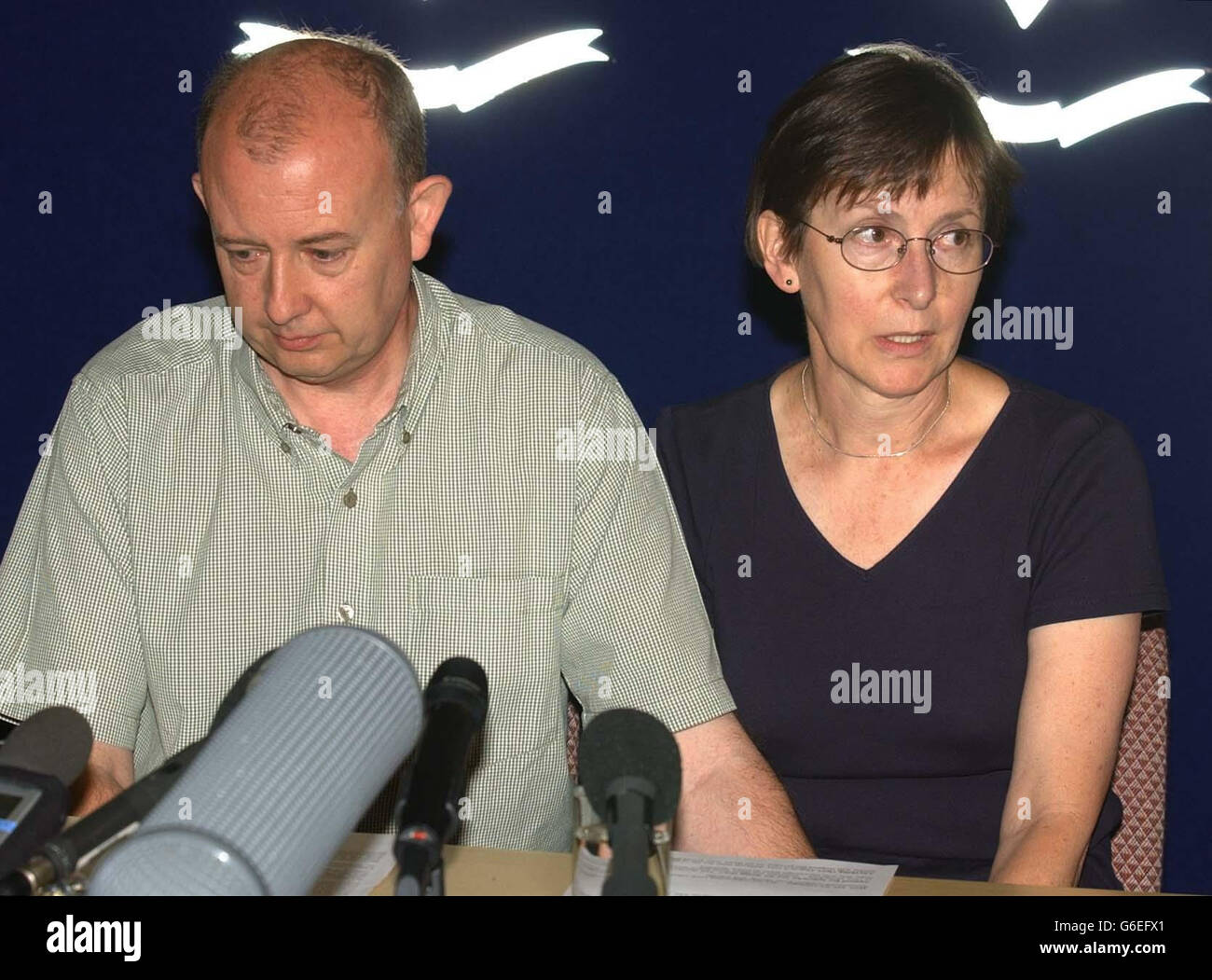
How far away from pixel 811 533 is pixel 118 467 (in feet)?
3.12

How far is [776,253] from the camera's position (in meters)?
2.17

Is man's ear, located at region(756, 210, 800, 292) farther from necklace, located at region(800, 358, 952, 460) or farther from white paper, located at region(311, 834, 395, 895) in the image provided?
white paper, located at region(311, 834, 395, 895)

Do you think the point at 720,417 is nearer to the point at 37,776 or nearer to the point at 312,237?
the point at 312,237

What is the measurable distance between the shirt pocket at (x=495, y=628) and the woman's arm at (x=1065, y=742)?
2.04 ft

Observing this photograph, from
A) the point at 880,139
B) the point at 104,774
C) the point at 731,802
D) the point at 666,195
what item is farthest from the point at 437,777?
the point at 666,195

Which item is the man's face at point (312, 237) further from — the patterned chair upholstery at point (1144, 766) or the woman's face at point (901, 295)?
the patterned chair upholstery at point (1144, 766)

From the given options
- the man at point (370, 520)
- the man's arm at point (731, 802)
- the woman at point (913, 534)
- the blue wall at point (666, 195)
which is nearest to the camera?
the man's arm at point (731, 802)

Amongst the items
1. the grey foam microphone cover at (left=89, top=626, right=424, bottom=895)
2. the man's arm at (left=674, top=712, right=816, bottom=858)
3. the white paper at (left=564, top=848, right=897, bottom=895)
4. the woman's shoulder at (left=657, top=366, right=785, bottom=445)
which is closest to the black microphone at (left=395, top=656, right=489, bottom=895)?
the grey foam microphone cover at (left=89, top=626, right=424, bottom=895)

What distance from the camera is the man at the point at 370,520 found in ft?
Answer: 6.13

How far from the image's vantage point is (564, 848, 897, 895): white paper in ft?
4.76

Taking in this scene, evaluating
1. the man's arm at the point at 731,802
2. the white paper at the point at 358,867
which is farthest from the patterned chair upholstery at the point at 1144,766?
the white paper at the point at 358,867

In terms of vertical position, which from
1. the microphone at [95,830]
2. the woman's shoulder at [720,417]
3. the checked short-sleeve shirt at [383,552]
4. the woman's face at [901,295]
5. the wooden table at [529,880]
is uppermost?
the woman's face at [901,295]

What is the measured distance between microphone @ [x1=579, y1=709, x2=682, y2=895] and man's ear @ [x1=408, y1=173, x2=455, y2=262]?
971 millimetres

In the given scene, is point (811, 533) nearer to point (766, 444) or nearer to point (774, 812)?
point (766, 444)
